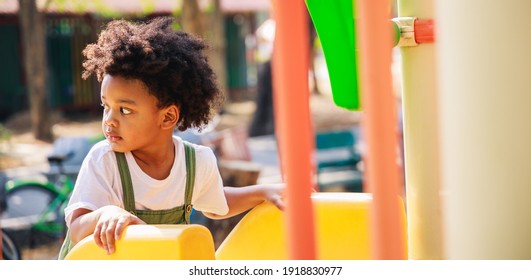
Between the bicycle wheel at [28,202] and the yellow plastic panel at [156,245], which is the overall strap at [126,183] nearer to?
the yellow plastic panel at [156,245]

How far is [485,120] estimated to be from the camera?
3.30 ft

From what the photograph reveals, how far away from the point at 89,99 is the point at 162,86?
39.0ft

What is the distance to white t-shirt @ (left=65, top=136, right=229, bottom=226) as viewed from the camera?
5.43ft

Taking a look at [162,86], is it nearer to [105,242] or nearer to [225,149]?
[105,242]

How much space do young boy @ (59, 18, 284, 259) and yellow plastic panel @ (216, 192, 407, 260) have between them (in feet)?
0.18

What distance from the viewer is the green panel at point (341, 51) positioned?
4.67 ft

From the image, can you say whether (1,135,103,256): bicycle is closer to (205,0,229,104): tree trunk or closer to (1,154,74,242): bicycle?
(1,154,74,242): bicycle

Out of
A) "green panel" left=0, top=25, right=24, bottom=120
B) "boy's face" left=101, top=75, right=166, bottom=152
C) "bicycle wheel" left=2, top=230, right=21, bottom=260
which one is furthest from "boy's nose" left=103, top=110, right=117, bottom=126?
"green panel" left=0, top=25, right=24, bottom=120

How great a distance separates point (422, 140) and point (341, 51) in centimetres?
22

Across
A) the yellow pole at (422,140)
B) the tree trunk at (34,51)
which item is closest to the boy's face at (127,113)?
the yellow pole at (422,140)

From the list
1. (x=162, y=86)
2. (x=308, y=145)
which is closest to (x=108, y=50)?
(x=162, y=86)

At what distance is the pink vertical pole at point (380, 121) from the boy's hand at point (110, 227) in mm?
581

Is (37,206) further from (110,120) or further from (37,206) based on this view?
(110,120)

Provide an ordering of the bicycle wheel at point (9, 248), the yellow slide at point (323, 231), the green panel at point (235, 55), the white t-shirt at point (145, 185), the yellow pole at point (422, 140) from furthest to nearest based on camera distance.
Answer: the green panel at point (235, 55) → the bicycle wheel at point (9, 248) → the yellow slide at point (323, 231) → the white t-shirt at point (145, 185) → the yellow pole at point (422, 140)
